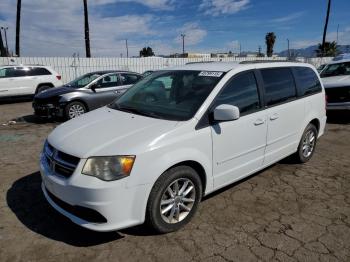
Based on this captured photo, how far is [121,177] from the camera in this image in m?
2.86

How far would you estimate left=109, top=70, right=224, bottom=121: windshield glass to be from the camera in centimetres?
357

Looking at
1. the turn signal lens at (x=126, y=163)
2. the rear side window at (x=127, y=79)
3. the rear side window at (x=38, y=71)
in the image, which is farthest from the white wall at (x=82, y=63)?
the turn signal lens at (x=126, y=163)

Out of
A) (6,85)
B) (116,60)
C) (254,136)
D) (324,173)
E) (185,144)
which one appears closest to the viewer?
(185,144)

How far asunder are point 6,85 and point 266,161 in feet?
42.5

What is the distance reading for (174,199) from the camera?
330cm

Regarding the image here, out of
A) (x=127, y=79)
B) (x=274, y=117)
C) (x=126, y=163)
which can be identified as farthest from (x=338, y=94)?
(x=126, y=163)

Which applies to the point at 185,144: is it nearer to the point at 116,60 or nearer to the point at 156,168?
the point at 156,168

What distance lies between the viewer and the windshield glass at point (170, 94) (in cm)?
357

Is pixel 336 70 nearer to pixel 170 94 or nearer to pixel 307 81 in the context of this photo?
pixel 307 81

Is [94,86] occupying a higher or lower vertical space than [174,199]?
higher

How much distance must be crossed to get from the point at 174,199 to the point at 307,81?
3230 mm

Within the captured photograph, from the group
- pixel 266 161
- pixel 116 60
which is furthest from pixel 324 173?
pixel 116 60

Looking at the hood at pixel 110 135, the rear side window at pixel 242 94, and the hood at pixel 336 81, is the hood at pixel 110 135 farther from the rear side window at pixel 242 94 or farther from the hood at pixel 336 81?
the hood at pixel 336 81

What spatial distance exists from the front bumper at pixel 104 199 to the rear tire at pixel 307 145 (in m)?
3.19
